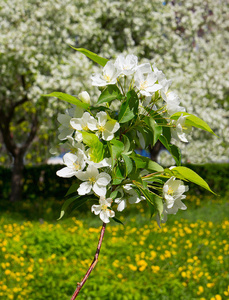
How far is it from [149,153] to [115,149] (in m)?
6.78

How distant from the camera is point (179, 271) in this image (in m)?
4.05

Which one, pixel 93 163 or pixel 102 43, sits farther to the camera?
pixel 102 43

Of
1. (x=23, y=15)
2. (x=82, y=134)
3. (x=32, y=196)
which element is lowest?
(x=32, y=196)

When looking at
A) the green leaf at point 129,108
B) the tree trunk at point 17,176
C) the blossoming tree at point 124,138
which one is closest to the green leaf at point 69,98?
the blossoming tree at point 124,138

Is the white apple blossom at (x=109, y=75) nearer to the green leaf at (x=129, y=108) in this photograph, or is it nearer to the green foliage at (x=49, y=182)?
the green leaf at (x=129, y=108)

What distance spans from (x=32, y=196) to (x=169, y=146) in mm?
9479

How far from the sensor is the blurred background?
3.70 metres

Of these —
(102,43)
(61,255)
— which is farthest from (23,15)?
(61,255)

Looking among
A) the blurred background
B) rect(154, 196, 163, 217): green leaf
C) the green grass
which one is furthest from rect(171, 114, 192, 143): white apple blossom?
the green grass

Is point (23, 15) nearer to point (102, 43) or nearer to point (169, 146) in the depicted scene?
point (102, 43)

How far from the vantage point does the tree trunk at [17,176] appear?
29.8 ft

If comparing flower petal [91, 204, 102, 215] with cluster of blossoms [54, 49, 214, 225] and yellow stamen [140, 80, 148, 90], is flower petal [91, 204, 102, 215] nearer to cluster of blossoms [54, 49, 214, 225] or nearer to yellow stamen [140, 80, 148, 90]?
cluster of blossoms [54, 49, 214, 225]

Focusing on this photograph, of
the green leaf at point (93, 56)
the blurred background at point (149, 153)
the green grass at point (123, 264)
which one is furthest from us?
the blurred background at point (149, 153)

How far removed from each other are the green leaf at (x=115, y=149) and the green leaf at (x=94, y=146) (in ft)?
0.13
